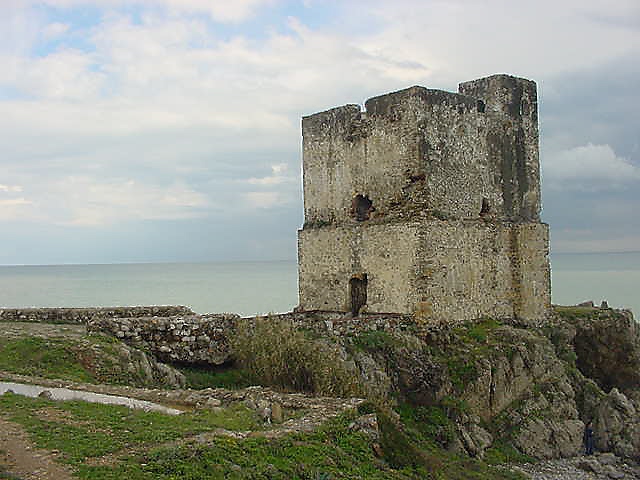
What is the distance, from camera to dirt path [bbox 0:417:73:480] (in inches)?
291

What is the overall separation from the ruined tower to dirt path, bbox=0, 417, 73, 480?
1284 cm

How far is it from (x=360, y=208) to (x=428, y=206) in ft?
8.74

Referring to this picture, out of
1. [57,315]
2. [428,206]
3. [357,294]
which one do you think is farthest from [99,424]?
[357,294]

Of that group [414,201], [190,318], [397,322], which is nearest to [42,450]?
[190,318]

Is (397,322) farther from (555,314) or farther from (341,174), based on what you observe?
(555,314)

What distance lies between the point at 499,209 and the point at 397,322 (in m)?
5.79

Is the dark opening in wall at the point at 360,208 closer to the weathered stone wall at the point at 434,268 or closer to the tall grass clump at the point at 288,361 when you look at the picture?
the weathered stone wall at the point at 434,268

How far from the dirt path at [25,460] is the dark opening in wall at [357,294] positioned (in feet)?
45.6

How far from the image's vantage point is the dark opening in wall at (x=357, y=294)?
71.1 ft

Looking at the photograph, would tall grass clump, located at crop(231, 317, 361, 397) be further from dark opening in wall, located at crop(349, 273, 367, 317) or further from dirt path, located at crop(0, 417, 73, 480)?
dirt path, located at crop(0, 417, 73, 480)

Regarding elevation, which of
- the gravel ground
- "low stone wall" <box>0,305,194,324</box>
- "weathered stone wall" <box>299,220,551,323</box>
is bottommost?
the gravel ground

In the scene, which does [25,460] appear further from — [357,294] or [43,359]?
[357,294]

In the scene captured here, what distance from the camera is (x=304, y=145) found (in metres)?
23.6

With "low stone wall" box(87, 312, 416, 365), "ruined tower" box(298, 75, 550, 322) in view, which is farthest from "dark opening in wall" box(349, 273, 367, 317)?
"low stone wall" box(87, 312, 416, 365)
